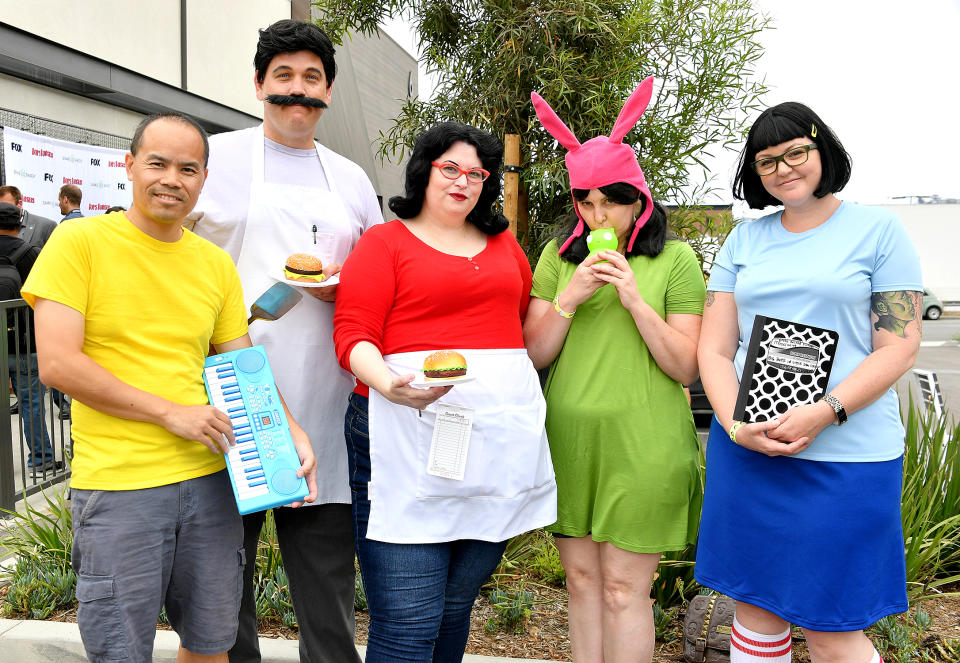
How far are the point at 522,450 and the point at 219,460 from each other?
0.87 m

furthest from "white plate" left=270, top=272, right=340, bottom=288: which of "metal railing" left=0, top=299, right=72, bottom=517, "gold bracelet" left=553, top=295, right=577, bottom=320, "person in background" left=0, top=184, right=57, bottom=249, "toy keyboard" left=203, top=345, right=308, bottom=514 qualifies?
"person in background" left=0, top=184, right=57, bottom=249

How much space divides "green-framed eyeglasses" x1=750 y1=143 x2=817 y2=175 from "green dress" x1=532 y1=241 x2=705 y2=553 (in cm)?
37

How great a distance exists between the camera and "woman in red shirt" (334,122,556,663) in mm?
2059

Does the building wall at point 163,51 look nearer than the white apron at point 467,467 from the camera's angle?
No

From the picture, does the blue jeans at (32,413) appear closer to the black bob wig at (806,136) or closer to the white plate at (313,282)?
the white plate at (313,282)

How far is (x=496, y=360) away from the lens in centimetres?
213

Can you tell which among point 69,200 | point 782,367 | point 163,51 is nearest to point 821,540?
point 782,367

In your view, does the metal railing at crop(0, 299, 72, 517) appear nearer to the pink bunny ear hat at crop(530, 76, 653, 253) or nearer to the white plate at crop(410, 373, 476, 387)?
the white plate at crop(410, 373, 476, 387)

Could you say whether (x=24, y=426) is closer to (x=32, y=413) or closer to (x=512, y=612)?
(x=32, y=413)

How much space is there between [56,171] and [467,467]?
8.61 meters

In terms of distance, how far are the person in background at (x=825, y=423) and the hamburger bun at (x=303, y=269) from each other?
1282 millimetres

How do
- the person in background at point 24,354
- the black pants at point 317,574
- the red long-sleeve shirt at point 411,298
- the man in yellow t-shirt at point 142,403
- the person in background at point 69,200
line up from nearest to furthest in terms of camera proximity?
the man in yellow t-shirt at point 142,403 → the red long-sleeve shirt at point 411,298 → the black pants at point 317,574 → the person in background at point 24,354 → the person in background at point 69,200

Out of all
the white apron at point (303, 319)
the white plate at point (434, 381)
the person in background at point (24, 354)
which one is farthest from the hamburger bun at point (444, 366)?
the person in background at point (24, 354)

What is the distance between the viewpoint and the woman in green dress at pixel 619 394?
221 cm
